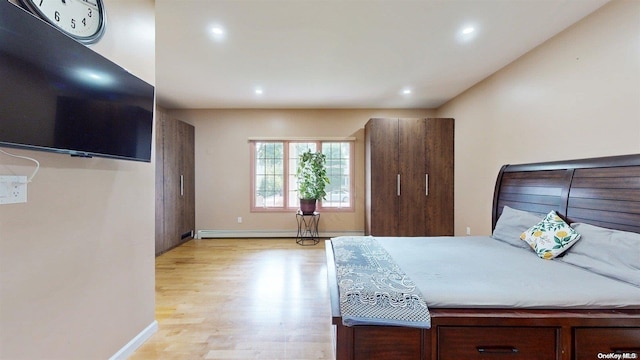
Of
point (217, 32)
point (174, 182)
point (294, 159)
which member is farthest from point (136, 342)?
point (294, 159)

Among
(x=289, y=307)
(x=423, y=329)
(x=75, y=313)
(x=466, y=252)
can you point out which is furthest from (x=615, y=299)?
(x=75, y=313)

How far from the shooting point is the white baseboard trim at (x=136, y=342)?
1.77 m

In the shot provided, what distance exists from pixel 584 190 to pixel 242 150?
501cm

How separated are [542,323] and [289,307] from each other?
191 cm

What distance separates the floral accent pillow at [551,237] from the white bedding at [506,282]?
88mm

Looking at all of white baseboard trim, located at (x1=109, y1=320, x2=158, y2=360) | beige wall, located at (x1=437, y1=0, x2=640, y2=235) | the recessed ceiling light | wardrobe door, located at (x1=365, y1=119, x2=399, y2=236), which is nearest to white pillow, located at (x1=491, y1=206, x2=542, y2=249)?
beige wall, located at (x1=437, y1=0, x2=640, y2=235)

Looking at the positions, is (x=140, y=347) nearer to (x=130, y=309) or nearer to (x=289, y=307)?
(x=130, y=309)

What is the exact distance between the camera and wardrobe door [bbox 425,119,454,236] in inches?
182

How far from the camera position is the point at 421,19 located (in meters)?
2.33

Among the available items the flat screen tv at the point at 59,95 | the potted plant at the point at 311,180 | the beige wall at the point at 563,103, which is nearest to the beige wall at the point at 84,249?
the flat screen tv at the point at 59,95

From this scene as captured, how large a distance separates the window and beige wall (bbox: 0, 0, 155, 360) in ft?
11.0

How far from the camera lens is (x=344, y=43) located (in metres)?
2.74
